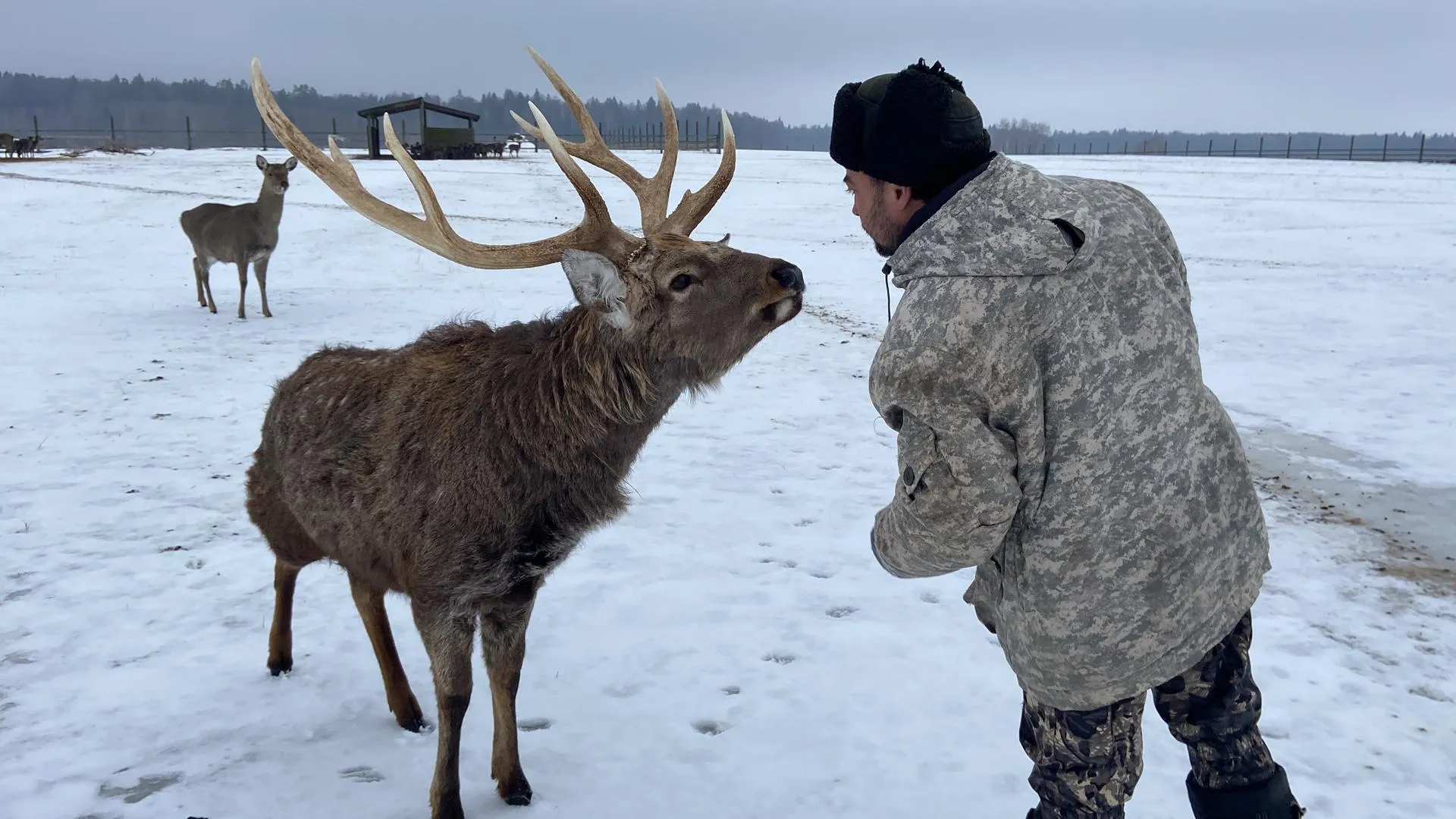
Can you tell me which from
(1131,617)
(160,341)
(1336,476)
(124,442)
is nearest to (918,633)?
(1131,617)

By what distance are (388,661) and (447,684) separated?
2.43 ft

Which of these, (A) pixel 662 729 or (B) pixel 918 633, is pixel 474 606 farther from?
(B) pixel 918 633

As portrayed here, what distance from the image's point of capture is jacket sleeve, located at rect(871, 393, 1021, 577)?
214 cm

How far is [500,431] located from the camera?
356cm

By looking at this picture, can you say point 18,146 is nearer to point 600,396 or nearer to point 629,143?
point 629,143

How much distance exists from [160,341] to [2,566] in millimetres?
6709

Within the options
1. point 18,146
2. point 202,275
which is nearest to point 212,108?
point 18,146

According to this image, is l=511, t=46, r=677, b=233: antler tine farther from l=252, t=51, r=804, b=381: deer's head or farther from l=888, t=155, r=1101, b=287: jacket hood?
l=888, t=155, r=1101, b=287: jacket hood

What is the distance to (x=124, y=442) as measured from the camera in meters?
7.33

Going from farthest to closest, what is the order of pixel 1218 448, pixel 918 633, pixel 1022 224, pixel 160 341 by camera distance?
pixel 160 341 → pixel 918 633 → pixel 1218 448 → pixel 1022 224

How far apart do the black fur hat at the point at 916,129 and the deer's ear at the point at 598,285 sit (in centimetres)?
137

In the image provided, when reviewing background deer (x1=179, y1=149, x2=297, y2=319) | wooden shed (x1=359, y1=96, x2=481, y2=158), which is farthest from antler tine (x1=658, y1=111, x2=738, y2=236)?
wooden shed (x1=359, y1=96, x2=481, y2=158)

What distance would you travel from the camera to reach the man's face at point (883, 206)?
7.89 feet

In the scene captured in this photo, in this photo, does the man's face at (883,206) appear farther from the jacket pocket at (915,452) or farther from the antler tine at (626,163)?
the antler tine at (626,163)
